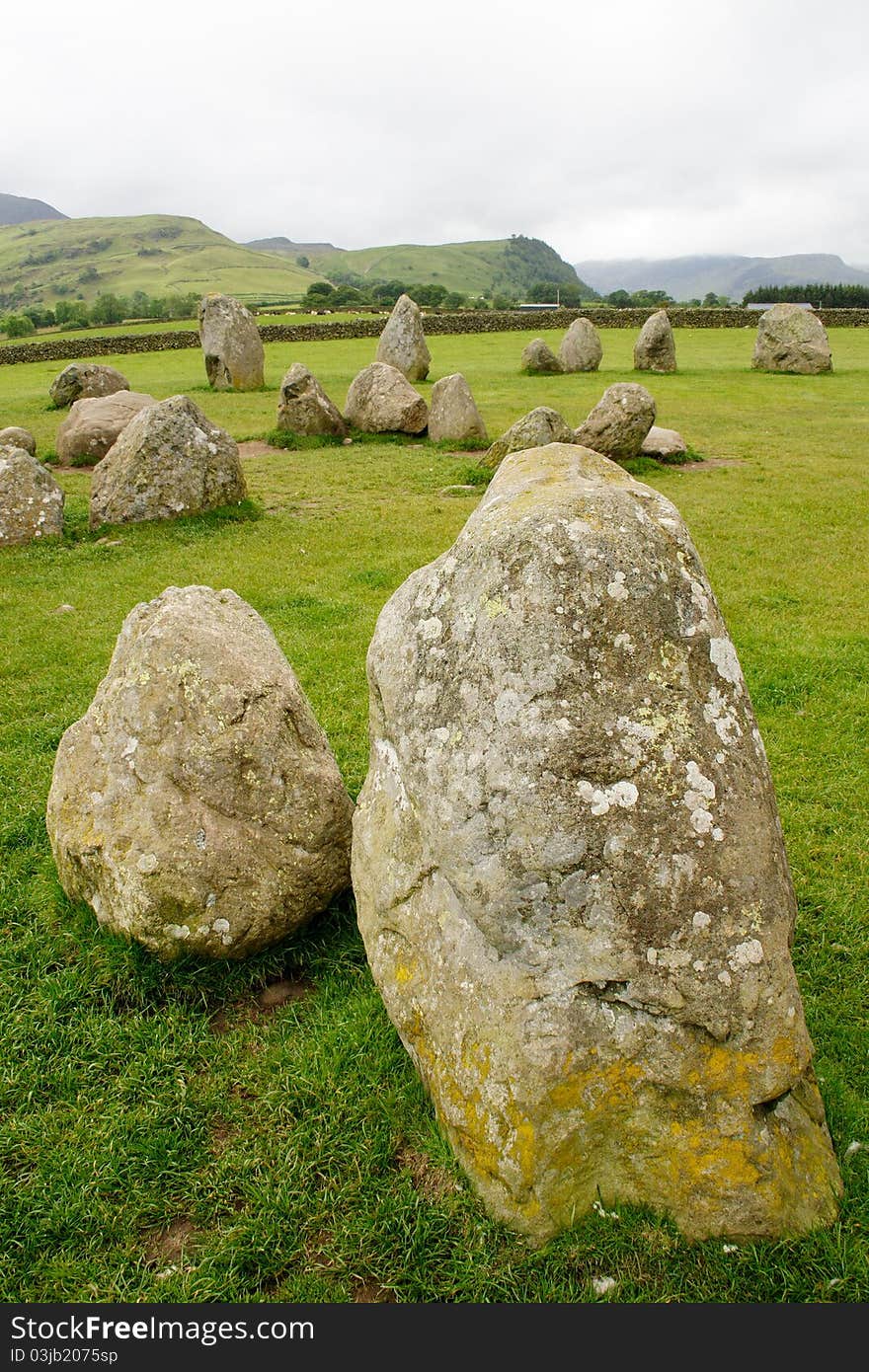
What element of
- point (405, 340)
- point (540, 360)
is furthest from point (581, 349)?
point (405, 340)

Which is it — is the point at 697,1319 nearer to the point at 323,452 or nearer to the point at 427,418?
the point at 323,452

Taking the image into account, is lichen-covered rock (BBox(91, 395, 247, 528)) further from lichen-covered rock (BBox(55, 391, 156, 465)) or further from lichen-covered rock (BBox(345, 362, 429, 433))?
lichen-covered rock (BBox(345, 362, 429, 433))

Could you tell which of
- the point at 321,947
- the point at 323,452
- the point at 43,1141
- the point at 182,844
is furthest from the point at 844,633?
the point at 323,452

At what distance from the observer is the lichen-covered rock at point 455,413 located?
63.7 ft

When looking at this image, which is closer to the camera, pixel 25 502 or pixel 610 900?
pixel 610 900

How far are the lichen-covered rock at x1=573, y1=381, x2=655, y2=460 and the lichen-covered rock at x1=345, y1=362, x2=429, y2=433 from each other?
5147mm

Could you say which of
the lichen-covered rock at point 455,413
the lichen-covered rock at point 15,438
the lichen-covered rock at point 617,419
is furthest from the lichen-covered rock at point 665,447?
the lichen-covered rock at point 15,438

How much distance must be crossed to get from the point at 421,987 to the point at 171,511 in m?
11.6

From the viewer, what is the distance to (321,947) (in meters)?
5.01

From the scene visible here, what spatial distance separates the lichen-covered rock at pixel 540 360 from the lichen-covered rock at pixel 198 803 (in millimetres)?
29494

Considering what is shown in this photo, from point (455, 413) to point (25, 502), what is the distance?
987 cm

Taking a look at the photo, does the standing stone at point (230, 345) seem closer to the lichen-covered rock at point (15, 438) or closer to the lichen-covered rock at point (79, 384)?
the lichen-covered rock at point (79, 384)

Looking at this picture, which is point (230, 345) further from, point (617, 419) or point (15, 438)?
point (617, 419)

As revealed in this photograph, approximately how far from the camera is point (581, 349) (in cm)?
3200
